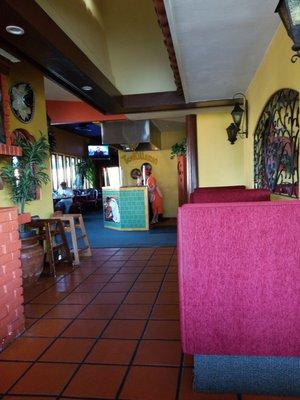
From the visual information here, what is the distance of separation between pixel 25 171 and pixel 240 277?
10.1 ft

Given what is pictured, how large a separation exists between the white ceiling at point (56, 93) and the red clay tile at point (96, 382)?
499 centimetres

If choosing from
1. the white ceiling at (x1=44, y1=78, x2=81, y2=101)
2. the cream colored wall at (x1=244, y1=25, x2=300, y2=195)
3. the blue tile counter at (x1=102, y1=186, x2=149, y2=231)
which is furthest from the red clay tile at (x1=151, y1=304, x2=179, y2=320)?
the blue tile counter at (x1=102, y1=186, x2=149, y2=231)

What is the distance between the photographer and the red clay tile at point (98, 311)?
9.37 ft

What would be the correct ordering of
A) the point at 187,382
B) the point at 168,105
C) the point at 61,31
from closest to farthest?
1. the point at 187,382
2. the point at 61,31
3. the point at 168,105

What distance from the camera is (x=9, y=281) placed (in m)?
2.47

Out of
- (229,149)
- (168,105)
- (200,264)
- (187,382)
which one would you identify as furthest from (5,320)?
(229,149)

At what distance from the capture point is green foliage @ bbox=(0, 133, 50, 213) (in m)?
3.82

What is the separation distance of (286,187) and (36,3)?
8.17 feet

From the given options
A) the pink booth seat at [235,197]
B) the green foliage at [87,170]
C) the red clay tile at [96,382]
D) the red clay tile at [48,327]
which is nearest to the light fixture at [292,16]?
the pink booth seat at [235,197]

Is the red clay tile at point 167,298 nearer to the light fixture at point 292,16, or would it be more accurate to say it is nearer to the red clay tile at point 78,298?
the red clay tile at point 78,298

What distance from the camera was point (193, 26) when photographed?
253 cm

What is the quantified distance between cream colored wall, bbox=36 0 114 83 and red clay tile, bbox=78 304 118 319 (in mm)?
2622

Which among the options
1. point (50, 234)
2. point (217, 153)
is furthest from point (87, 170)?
point (50, 234)

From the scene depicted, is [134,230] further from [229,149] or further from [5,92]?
[5,92]
